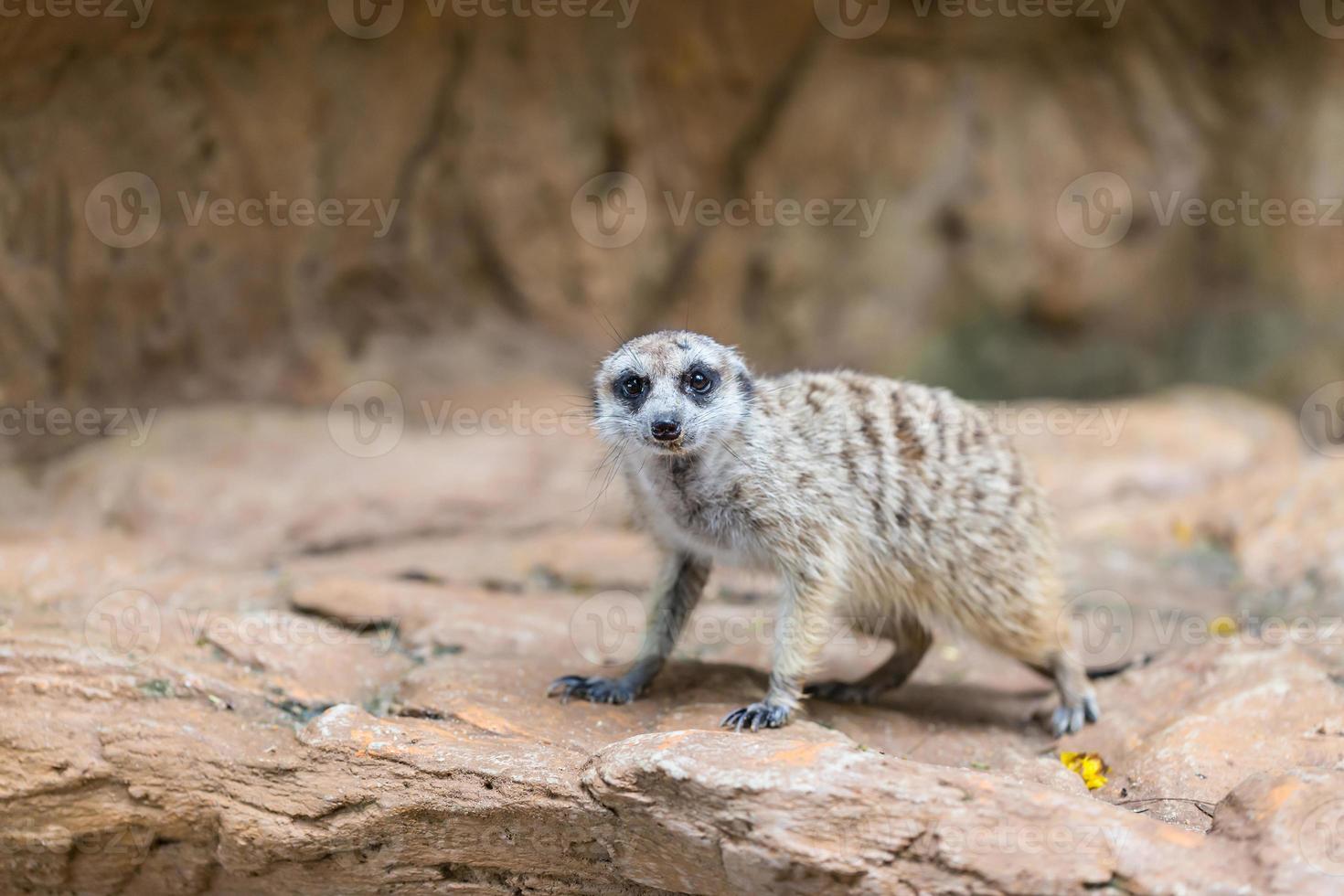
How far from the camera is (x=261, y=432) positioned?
6484mm

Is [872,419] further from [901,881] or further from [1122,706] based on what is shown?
[901,881]

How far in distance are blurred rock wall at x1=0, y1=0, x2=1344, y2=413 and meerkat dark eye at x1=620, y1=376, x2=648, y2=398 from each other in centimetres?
327

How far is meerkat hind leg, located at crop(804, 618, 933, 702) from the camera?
462 centimetres

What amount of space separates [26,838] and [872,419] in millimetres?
3245

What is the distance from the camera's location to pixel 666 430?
12.5 ft
